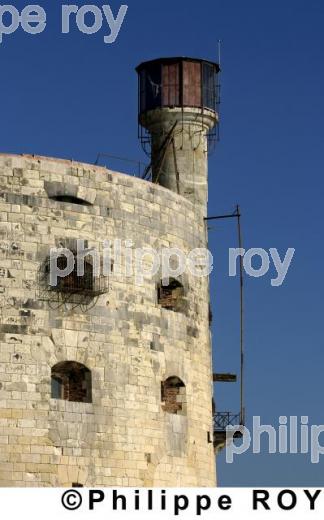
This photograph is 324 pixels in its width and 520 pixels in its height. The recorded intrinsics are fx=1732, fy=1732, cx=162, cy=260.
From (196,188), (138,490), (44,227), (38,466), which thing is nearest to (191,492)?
(138,490)

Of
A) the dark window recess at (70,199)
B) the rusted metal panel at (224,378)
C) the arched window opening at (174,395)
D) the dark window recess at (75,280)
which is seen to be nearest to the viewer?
the dark window recess at (75,280)

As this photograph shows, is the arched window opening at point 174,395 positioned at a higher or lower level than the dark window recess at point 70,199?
lower

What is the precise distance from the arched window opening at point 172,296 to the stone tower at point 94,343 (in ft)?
0.13

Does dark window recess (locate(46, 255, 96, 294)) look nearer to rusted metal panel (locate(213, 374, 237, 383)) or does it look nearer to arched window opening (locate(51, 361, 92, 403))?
arched window opening (locate(51, 361, 92, 403))

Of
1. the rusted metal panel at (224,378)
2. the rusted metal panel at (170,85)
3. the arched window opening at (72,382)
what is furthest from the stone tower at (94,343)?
the rusted metal panel at (170,85)

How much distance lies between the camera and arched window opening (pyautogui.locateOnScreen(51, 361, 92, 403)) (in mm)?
45281

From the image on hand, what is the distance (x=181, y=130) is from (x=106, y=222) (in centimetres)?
730

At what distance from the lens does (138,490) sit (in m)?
36.8

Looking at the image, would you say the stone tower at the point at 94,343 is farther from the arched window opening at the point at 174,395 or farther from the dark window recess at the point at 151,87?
the dark window recess at the point at 151,87

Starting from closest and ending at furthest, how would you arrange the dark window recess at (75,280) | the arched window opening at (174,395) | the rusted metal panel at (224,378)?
the dark window recess at (75,280)
the arched window opening at (174,395)
the rusted metal panel at (224,378)

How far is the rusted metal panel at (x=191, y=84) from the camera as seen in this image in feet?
174

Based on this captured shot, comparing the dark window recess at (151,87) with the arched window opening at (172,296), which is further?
the dark window recess at (151,87)

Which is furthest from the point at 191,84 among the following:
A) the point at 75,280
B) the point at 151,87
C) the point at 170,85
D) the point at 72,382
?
the point at 72,382

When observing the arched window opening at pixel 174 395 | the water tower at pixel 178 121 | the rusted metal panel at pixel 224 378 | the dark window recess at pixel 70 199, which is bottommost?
the arched window opening at pixel 174 395
